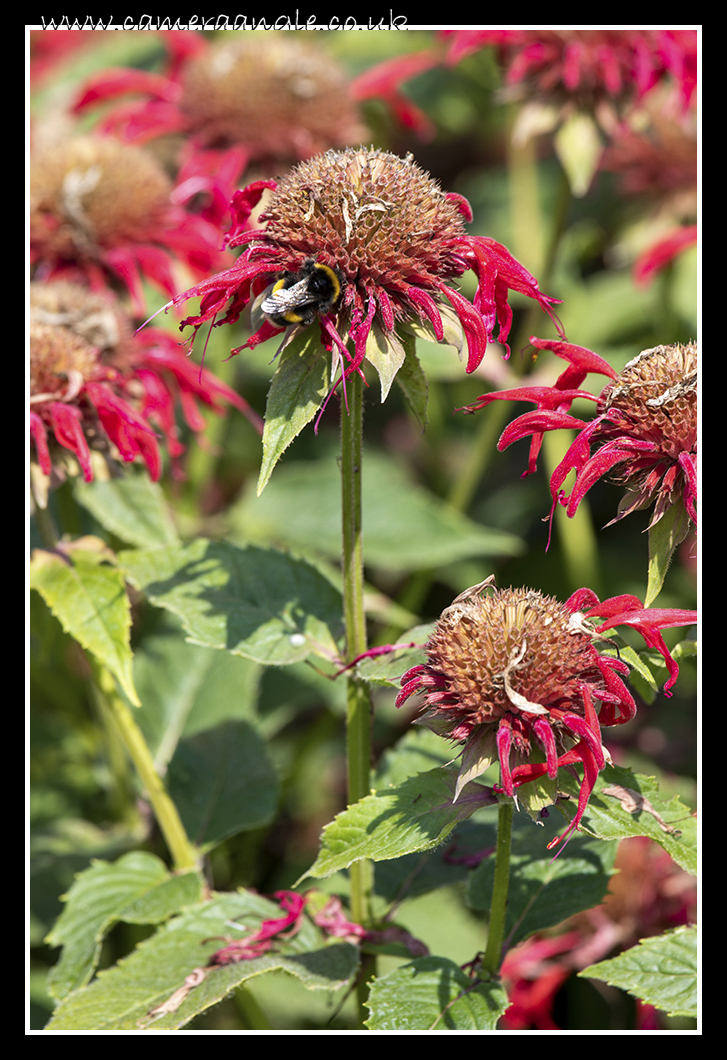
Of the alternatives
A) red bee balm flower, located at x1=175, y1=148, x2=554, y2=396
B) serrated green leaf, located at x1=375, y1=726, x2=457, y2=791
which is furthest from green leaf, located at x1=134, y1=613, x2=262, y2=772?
red bee balm flower, located at x1=175, y1=148, x2=554, y2=396

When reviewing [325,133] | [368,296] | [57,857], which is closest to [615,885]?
[57,857]

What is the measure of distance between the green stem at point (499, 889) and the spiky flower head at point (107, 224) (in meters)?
1.02

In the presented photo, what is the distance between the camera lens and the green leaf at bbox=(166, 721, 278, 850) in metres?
1.36

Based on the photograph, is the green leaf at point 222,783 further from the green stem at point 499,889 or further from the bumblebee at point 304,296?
the bumblebee at point 304,296

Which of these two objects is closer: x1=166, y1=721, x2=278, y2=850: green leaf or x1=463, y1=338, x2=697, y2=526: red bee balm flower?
x1=463, y1=338, x2=697, y2=526: red bee balm flower

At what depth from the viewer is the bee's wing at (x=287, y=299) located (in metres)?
0.87

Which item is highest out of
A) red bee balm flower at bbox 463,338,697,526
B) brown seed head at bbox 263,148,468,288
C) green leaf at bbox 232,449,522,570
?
brown seed head at bbox 263,148,468,288

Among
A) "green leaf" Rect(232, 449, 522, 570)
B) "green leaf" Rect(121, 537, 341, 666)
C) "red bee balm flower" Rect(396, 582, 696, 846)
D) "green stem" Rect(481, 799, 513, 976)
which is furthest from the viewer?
"green leaf" Rect(232, 449, 522, 570)

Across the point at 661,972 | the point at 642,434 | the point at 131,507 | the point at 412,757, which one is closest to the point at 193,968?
the point at 412,757

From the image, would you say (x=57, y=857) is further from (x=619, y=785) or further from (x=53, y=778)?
(x=619, y=785)

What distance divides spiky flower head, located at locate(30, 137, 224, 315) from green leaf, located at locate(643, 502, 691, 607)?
959 millimetres

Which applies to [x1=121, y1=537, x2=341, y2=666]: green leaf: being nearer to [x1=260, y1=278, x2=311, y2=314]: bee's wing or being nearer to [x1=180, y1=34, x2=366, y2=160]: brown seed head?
[x1=260, y1=278, x2=311, y2=314]: bee's wing

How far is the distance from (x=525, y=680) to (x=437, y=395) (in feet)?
5.58

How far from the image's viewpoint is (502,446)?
37.4 inches
